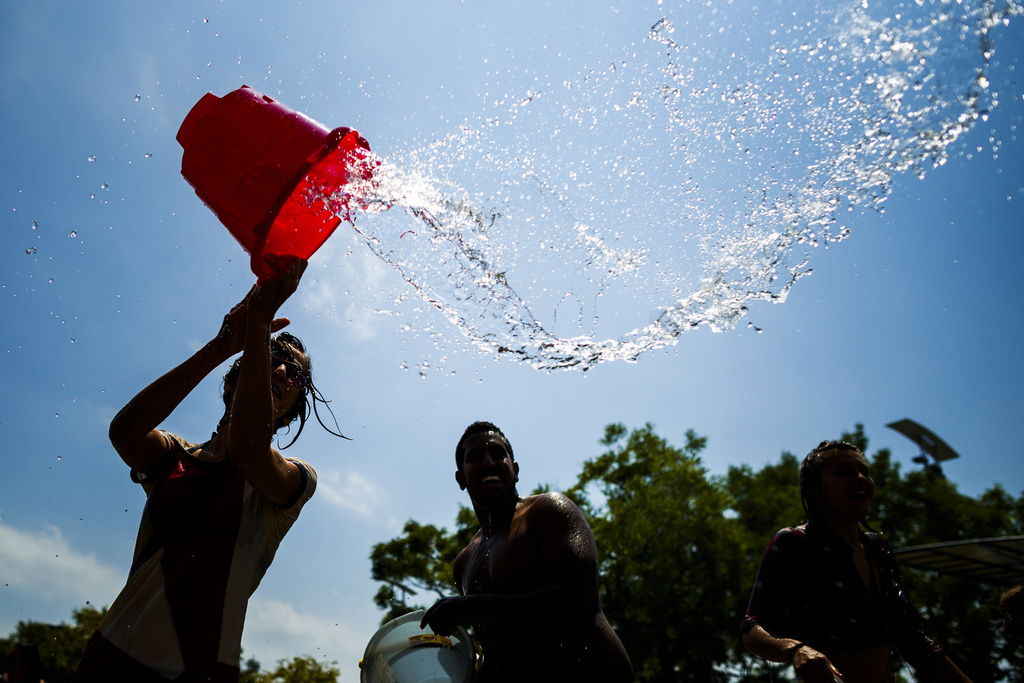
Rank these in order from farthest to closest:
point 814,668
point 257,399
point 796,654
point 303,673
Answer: point 303,673 → point 796,654 → point 814,668 → point 257,399

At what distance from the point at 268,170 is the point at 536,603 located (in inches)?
69.7

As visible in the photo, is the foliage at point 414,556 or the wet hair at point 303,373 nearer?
the wet hair at point 303,373

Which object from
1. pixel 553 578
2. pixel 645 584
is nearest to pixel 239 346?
pixel 553 578

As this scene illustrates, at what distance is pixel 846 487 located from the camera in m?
2.61

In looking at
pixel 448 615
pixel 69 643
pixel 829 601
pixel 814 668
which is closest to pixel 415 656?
pixel 448 615

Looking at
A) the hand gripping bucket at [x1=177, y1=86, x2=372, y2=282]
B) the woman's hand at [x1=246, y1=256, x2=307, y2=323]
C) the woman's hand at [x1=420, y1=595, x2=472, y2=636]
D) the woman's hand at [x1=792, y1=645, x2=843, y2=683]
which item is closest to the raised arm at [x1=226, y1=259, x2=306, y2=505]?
the woman's hand at [x1=246, y1=256, x2=307, y2=323]

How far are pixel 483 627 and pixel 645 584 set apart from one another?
604 inches

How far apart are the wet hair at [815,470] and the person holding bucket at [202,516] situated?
224 cm

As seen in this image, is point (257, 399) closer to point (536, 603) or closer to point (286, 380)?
point (286, 380)

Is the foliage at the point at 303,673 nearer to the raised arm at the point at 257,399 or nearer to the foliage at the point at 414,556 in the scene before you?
the foliage at the point at 414,556

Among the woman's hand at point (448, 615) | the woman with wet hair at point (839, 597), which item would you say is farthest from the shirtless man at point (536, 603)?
the woman with wet hair at point (839, 597)

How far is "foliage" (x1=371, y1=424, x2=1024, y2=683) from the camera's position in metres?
16.1

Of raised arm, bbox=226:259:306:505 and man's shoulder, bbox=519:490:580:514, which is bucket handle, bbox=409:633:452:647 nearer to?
man's shoulder, bbox=519:490:580:514

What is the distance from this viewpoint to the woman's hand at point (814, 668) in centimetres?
194
